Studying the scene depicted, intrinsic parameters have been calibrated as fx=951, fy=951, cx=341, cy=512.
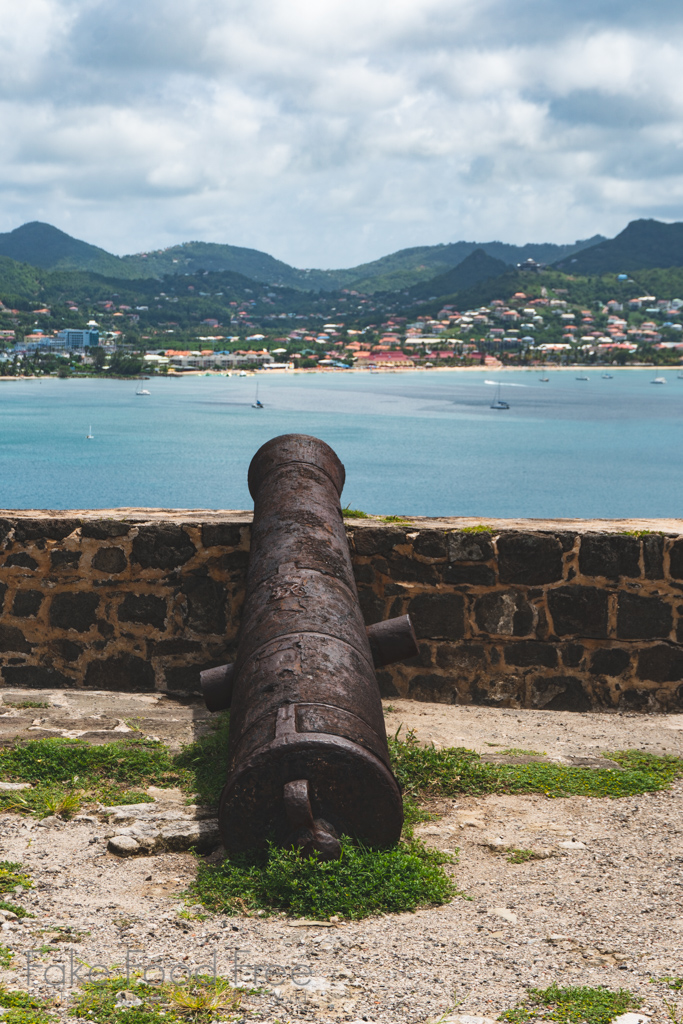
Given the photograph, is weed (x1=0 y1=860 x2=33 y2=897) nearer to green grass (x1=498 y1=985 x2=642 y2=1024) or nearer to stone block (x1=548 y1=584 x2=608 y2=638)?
green grass (x1=498 y1=985 x2=642 y2=1024)

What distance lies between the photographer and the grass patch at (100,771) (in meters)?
3.18

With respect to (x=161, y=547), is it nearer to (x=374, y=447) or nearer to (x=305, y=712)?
(x=305, y=712)

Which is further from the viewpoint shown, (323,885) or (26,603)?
(26,603)

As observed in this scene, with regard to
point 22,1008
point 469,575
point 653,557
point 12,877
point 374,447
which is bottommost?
point 374,447

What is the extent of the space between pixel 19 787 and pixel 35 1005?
1.51 meters

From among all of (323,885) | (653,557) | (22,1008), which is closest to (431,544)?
(653,557)

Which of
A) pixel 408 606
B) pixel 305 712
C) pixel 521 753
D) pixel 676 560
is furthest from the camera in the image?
pixel 408 606

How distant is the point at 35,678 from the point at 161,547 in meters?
0.90

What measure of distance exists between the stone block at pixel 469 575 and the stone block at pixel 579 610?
31 cm

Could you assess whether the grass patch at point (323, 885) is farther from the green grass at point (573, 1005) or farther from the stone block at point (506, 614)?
the stone block at point (506, 614)

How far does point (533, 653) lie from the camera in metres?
4.58

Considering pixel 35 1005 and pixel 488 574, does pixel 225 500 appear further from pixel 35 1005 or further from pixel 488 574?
pixel 35 1005

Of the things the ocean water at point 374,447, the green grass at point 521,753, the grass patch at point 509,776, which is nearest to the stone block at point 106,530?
the grass patch at point 509,776

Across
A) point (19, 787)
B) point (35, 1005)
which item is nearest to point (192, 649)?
point (19, 787)
